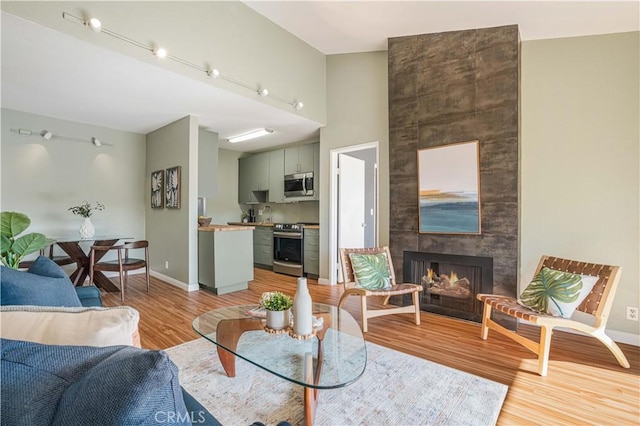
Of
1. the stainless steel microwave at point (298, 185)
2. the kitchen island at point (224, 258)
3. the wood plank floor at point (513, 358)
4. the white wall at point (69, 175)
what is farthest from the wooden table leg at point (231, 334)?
the white wall at point (69, 175)

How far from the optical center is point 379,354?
2387 millimetres

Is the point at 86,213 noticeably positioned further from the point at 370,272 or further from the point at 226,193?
the point at 370,272

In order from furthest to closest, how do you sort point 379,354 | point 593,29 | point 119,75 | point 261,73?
1. point 261,73
2. point 119,75
3. point 593,29
4. point 379,354

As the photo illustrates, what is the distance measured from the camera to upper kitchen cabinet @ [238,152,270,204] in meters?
6.33

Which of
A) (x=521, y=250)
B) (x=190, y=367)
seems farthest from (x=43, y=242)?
(x=521, y=250)

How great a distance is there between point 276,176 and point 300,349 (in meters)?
4.71

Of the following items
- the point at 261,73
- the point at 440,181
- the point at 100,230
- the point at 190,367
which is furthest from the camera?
the point at 100,230

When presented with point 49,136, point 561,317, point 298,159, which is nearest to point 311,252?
point 298,159

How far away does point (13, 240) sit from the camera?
2.42 metres

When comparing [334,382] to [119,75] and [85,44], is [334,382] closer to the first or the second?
[85,44]

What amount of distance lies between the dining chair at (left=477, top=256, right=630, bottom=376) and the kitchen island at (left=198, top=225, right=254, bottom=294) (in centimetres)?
310

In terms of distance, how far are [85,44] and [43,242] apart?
1.66 m

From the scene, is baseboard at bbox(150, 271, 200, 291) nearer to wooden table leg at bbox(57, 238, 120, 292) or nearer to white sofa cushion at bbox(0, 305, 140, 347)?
wooden table leg at bbox(57, 238, 120, 292)

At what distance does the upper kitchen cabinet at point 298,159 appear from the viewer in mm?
5477
